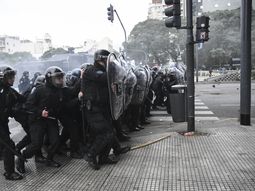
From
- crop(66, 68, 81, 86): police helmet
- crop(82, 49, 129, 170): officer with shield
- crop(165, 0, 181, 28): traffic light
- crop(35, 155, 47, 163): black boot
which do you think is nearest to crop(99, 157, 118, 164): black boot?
crop(82, 49, 129, 170): officer with shield

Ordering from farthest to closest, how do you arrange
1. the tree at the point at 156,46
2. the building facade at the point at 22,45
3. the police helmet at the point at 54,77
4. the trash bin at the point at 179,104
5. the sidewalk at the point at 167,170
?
the building facade at the point at 22,45
the tree at the point at 156,46
the trash bin at the point at 179,104
the police helmet at the point at 54,77
the sidewalk at the point at 167,170

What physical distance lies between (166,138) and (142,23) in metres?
57.5

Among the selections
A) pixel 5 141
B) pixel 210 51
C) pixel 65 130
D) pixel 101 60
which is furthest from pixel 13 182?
pixel 210 51

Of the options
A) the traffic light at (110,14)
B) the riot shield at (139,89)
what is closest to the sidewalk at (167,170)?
the riot shield at (139,89)

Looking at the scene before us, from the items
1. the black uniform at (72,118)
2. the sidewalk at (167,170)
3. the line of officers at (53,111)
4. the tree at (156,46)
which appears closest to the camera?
the sidewalk at (167,170)

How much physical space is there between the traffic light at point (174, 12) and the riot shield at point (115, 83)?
252 centimetres

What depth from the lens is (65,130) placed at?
6773 mm

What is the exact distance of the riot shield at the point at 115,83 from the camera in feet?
18.6

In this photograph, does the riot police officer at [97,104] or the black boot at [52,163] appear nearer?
the riot police officer at [97,104]

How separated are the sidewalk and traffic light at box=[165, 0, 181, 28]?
239 centimetres

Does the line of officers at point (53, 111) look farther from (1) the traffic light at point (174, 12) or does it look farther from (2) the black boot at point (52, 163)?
(1) the traffic light at point (174, 12)

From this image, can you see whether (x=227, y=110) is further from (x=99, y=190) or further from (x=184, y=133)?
(x=99, y=190)

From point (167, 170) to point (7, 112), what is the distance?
8.00ft

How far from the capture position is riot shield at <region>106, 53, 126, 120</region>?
567 cm
